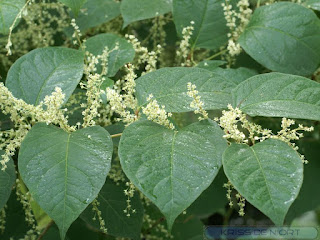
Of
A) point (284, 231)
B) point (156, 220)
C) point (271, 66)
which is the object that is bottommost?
point (156, 220)

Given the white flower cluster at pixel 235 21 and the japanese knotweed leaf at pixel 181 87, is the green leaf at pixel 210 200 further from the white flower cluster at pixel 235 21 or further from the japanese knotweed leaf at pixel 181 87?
the japanese knotweed leaf at pixel 181 87

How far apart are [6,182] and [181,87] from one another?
0.42 m

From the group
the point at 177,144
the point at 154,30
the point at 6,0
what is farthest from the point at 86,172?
the point at 154,30

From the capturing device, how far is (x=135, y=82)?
117cm

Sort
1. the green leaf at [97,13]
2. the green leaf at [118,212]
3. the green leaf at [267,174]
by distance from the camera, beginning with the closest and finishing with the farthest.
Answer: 1. the green leaf at [267,174]
2. the green leaf at [118,212]
3. the green leaf at [97,13]

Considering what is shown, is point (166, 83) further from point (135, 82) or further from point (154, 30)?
point (154, 30)

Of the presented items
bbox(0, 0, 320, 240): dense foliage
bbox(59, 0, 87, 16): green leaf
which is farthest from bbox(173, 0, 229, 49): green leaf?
bbox(59, 0, 87, 16): green leaf

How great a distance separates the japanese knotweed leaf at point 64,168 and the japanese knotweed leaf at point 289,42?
1.84 feet

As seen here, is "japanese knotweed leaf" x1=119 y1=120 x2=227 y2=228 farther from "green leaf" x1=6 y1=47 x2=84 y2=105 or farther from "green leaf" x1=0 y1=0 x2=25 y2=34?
"green leaf" x1=0 y1=0 x2=25 y2=34

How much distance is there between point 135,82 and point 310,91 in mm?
375

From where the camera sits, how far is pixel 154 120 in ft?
3.47

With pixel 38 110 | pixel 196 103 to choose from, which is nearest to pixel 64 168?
pixel 38 110

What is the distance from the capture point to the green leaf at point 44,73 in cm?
120

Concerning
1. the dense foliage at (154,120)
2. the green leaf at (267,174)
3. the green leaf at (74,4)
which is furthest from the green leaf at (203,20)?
the green leaf at (267,174)
